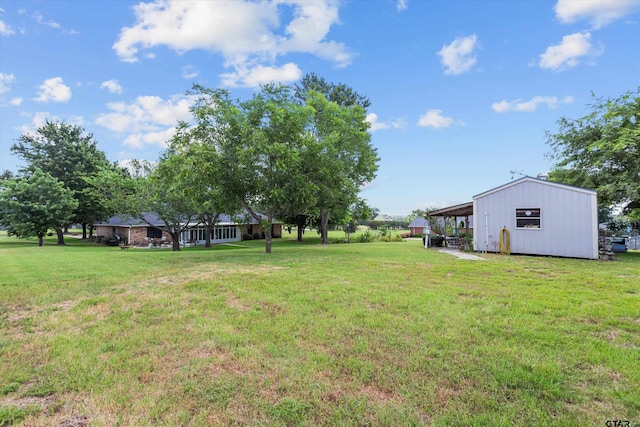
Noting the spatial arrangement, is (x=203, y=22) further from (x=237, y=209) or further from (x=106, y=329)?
(x=106, y=329)

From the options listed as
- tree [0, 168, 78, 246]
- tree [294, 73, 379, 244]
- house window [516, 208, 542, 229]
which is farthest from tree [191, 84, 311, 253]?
tree [0, 168, 78, 246]

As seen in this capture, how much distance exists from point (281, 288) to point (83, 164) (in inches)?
1348

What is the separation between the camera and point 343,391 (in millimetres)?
2643

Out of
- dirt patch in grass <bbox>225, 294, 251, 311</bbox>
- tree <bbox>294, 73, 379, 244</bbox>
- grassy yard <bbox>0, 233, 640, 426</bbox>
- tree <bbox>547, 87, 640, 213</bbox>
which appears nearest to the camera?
grassy yard <bbox>0, 233, 640, 426</bbox>

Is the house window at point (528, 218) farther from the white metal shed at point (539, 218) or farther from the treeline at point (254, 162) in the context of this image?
the treeline at point (254, 162)

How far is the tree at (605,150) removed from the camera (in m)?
14.3

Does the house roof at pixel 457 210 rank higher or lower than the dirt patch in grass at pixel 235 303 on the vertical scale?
higher

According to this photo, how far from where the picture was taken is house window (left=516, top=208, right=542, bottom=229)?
13.5 metres

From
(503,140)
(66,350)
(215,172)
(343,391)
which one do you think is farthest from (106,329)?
(503,140)

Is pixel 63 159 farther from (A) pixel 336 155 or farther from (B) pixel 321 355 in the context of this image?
(B) pixel 321 355

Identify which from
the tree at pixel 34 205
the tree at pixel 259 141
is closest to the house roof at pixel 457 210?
the tree at pixel 259 141

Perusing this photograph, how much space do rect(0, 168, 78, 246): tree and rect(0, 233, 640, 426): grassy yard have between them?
80.9 feet

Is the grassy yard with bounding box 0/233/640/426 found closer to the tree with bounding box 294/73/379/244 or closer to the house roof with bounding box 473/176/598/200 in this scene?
the house roof with bounding box 473/176/598/200

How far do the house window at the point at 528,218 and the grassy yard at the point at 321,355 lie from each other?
301 inches
